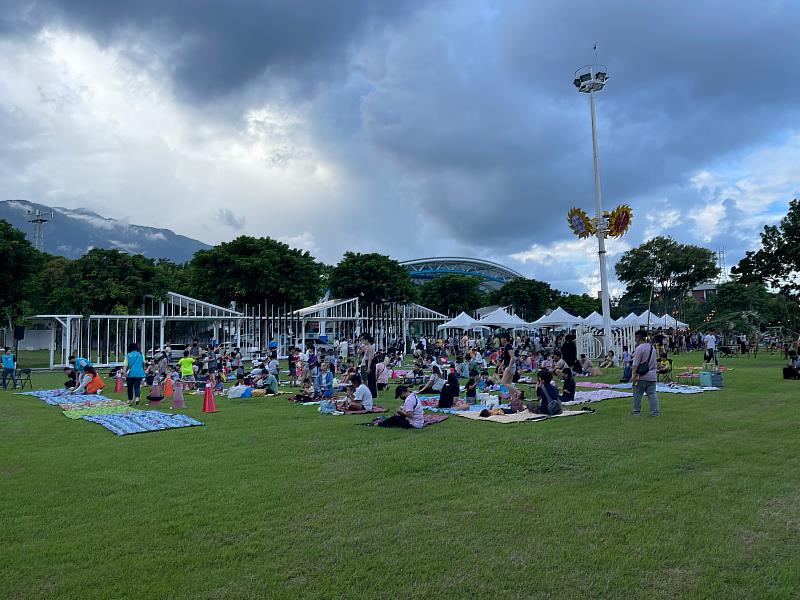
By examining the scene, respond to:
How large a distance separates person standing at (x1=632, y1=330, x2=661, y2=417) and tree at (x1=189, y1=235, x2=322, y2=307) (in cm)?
2481

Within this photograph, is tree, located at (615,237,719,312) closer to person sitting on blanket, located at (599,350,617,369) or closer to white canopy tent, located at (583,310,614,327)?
white canopy tent, located at (583,310,614,327)

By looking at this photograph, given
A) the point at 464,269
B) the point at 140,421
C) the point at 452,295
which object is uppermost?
the point at 464,269

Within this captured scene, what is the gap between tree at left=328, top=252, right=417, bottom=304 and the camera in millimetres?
42344

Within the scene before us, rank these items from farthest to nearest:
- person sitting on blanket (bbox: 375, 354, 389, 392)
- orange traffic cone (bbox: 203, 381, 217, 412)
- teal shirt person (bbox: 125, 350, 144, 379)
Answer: person sitting on blanket (bbox: 375, 354, 389, 392), teal shirt person (bbox: 125, 350, 144, 379), orange traffic cone (bbox: 203, 381, 217, 412)

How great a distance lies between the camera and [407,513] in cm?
534

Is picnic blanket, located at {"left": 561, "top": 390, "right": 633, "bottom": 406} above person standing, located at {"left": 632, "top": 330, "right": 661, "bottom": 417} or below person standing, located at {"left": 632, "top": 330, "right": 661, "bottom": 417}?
below

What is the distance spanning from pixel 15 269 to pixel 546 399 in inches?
1005

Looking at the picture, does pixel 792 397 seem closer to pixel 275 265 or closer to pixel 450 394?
pixel 450 394

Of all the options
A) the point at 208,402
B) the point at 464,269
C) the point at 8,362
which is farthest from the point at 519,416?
the point at 464,269

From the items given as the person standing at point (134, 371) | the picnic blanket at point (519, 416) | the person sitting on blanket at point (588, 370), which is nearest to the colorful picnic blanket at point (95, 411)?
the person standing at point (134, 371)

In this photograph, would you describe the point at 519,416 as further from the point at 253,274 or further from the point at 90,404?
the point at 253,274

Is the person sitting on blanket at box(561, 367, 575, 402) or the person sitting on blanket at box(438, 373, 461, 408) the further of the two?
the person sitting on blanket at box(561, 367, 575, 402)

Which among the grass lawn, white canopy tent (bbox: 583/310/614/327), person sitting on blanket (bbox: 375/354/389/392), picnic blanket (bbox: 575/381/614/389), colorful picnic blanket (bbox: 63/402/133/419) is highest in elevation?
white canopy tent (bbox: 583/310/614/327)

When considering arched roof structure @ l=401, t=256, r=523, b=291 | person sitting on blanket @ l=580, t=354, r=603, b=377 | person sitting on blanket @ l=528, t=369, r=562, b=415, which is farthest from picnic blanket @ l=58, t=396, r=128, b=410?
arched roof structure @ l=401, t=256, r=523, b=291
